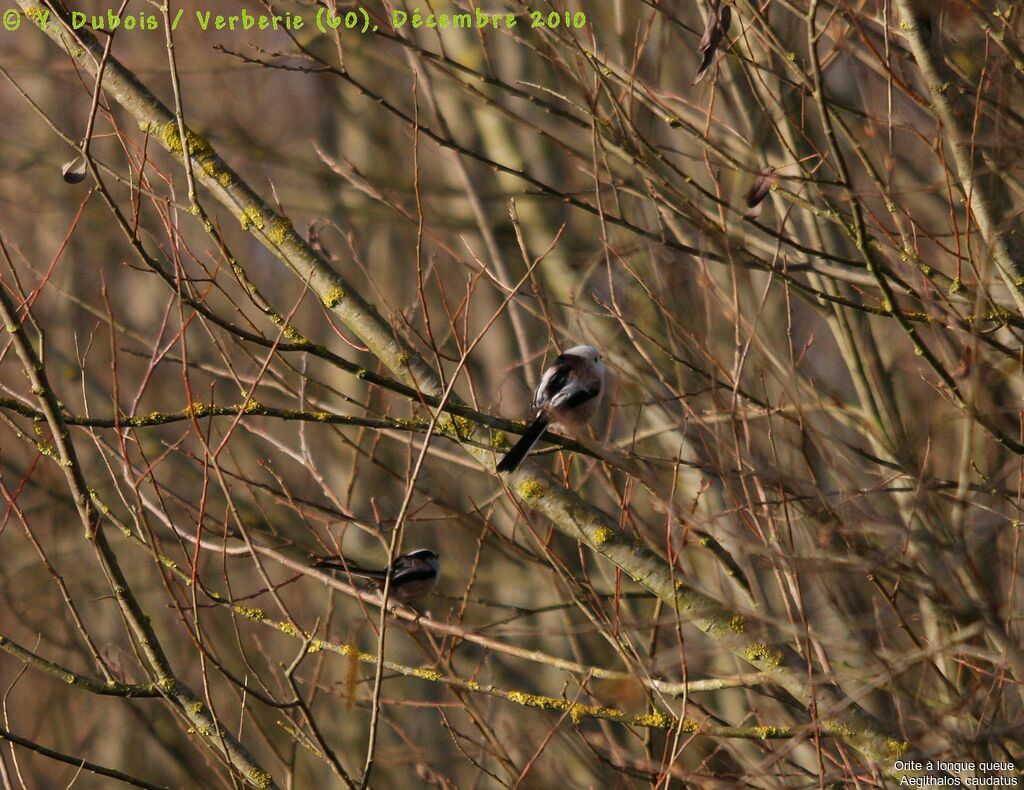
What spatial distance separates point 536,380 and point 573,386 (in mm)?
2901

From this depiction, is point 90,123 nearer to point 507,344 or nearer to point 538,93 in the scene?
point 538,93

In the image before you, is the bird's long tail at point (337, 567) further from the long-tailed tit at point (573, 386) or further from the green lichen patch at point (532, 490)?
the long-tailed tit at point (573, 386)

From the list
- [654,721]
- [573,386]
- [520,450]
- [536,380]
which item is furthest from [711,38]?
[536,380]

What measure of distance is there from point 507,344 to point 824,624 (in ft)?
31.3

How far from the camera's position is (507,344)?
1358 centimetres

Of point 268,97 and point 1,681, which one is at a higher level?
point 268,97

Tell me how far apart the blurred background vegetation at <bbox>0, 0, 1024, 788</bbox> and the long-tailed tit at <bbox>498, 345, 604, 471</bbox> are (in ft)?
0.79

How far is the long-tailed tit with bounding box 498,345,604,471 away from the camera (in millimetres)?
4797

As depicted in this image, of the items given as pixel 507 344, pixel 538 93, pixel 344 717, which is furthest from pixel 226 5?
pixel 344 717

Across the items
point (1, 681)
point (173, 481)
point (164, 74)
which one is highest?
point (164, 74)

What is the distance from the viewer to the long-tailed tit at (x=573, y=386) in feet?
15.7

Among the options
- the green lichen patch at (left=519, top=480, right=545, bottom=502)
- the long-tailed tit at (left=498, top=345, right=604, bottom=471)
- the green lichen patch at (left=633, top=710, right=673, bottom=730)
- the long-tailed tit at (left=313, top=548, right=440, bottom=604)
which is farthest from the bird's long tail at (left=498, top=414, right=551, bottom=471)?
the long-tailed tit at (left=313, top=548, right=440, bottom=604)

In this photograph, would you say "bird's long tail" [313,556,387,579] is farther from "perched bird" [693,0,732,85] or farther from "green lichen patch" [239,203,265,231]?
"perched bird" [693,0,732,85]

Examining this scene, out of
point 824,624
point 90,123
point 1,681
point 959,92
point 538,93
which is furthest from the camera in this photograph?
point 1,681
